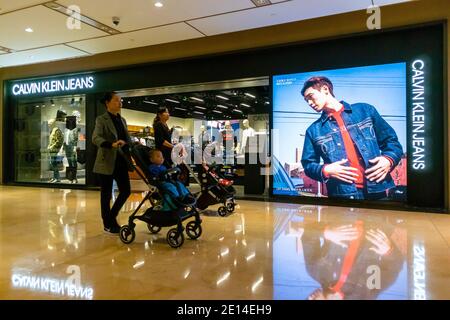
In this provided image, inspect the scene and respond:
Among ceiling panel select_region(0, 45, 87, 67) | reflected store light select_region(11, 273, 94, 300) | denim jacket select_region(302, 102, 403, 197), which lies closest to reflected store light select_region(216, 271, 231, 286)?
reflected store light select_region(11, 273, 94, 300)

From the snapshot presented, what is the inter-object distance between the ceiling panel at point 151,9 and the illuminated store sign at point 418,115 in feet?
9.11

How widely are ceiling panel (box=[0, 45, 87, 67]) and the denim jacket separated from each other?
5.48 meters

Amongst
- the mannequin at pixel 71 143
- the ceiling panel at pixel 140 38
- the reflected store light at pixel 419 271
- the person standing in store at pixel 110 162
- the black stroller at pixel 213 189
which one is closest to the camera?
the reflected store light at pixel 419 271

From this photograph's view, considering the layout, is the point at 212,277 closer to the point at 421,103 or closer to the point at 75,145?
the point at 421,103

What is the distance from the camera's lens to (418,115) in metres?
5.44

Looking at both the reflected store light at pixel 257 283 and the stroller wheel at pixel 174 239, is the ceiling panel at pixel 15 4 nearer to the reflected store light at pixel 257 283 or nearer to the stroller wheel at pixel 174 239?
the stroller wheel at pixel 174 239

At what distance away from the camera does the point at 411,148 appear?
549 centimetres

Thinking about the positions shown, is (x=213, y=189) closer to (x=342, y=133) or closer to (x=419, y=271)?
(x=342, y=133)

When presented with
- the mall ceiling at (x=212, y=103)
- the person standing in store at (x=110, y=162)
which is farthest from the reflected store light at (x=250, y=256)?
the mall ceiling at (x=212, y=103)

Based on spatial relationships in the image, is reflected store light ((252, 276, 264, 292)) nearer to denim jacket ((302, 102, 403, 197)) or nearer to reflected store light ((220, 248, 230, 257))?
reflected store light ((220, 248, 230, 257))

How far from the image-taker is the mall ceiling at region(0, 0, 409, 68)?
5.21 m

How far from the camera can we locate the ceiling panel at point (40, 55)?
7621mm

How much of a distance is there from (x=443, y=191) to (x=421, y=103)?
1402mm

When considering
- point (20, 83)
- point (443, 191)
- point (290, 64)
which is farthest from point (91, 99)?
point (443, 191)
